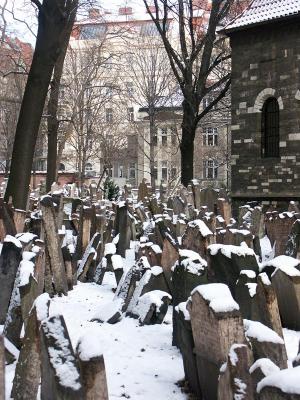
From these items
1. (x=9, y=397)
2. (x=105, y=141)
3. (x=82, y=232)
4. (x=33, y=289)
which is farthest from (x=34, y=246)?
(x=105, y=141)

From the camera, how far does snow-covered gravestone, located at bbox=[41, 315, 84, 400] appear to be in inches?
86.4

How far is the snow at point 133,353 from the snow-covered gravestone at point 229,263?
23.2 inches

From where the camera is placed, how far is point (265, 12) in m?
18.9

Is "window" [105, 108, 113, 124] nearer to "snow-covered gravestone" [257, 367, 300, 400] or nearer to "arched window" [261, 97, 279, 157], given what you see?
"arched window" [261, 97, 279, 157]

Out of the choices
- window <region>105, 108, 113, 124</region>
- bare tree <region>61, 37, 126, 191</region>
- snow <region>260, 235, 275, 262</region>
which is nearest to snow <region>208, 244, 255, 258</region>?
snow <region>260, 235, 275, 262</region>

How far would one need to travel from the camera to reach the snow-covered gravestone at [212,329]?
2.71 meters

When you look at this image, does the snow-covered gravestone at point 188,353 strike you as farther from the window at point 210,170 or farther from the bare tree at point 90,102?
the window at point 210,170

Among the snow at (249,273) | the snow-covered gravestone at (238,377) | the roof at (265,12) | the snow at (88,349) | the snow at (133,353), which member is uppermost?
the roof at (265,12)

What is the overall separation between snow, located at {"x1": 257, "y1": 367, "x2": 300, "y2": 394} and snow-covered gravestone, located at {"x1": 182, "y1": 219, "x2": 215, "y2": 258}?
3391 mm

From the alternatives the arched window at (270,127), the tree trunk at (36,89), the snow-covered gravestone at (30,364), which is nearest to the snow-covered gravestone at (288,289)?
the snow-covered gravestone at (30,364)

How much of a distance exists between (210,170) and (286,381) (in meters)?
48.5

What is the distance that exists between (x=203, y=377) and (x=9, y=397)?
1009mm

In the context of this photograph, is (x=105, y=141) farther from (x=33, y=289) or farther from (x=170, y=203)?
(x=33, y=289)

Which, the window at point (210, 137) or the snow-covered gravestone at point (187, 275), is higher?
the window at point (210, 137)
